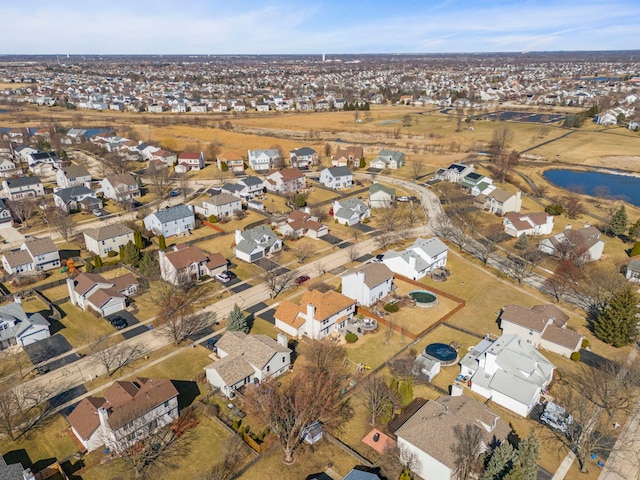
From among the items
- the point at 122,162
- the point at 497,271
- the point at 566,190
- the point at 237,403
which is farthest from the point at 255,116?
the point at 237,403

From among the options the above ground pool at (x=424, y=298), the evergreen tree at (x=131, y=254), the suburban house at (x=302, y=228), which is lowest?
the above ground pool at (x=424, y=298)

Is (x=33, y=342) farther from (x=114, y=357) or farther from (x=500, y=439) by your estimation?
(x=500, y=439)

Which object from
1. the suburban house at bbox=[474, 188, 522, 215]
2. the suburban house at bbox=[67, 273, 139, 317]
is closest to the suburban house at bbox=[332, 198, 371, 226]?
the suburban house at bbox=[474, 188, 522, 215]

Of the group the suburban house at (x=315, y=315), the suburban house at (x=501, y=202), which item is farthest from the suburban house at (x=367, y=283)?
the suburban house at (x=501, y=202)

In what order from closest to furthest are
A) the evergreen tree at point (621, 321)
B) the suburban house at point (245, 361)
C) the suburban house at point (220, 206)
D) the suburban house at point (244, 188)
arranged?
the suburban house at point (245, 361)
the evergreen tree at point (621, 321)
the suburban house at point (220, 206)
the suburban house at point (244, 188)

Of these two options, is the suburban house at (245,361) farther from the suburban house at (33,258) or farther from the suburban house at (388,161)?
the suburban house at (388,161)

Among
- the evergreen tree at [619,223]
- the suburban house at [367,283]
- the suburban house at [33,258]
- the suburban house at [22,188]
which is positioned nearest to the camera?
the suburban house at [367,283]

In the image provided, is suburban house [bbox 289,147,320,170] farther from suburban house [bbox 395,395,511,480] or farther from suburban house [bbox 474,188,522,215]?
suburban house [bbox 395,395,511,480]
